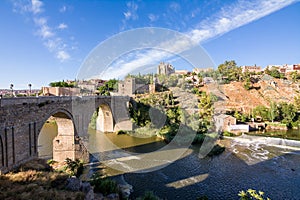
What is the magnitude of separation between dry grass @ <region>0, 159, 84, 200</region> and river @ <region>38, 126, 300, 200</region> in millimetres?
3630

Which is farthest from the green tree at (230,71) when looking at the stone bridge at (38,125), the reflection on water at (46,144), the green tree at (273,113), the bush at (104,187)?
the bush at (104,187)

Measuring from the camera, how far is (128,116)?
2441 centimetres

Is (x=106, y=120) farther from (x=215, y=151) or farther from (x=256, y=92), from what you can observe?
(x=256, y=92)

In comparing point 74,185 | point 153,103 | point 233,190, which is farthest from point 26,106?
point 153,103

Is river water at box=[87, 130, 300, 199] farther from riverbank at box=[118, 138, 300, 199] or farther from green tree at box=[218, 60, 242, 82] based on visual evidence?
green tree at box=[218, 60, 242, 82]

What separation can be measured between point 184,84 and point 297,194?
3139 centimetres

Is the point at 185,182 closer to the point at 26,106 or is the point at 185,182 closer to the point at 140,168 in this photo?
the point at 140,168

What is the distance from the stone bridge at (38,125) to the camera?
7.45 metres

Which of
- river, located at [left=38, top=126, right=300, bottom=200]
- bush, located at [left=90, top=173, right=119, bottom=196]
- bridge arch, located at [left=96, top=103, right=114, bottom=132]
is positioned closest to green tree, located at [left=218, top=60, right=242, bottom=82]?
river, located at [left=38, top=126, right=300, bottom=200]

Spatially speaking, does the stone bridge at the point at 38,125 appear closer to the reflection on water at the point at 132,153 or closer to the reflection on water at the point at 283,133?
the reflection on water at the point at 132,153

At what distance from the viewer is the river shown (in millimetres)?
9422

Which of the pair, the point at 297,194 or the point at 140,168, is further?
the point at 140,168

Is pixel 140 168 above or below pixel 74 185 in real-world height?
below

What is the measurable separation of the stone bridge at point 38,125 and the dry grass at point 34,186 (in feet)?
3.08
